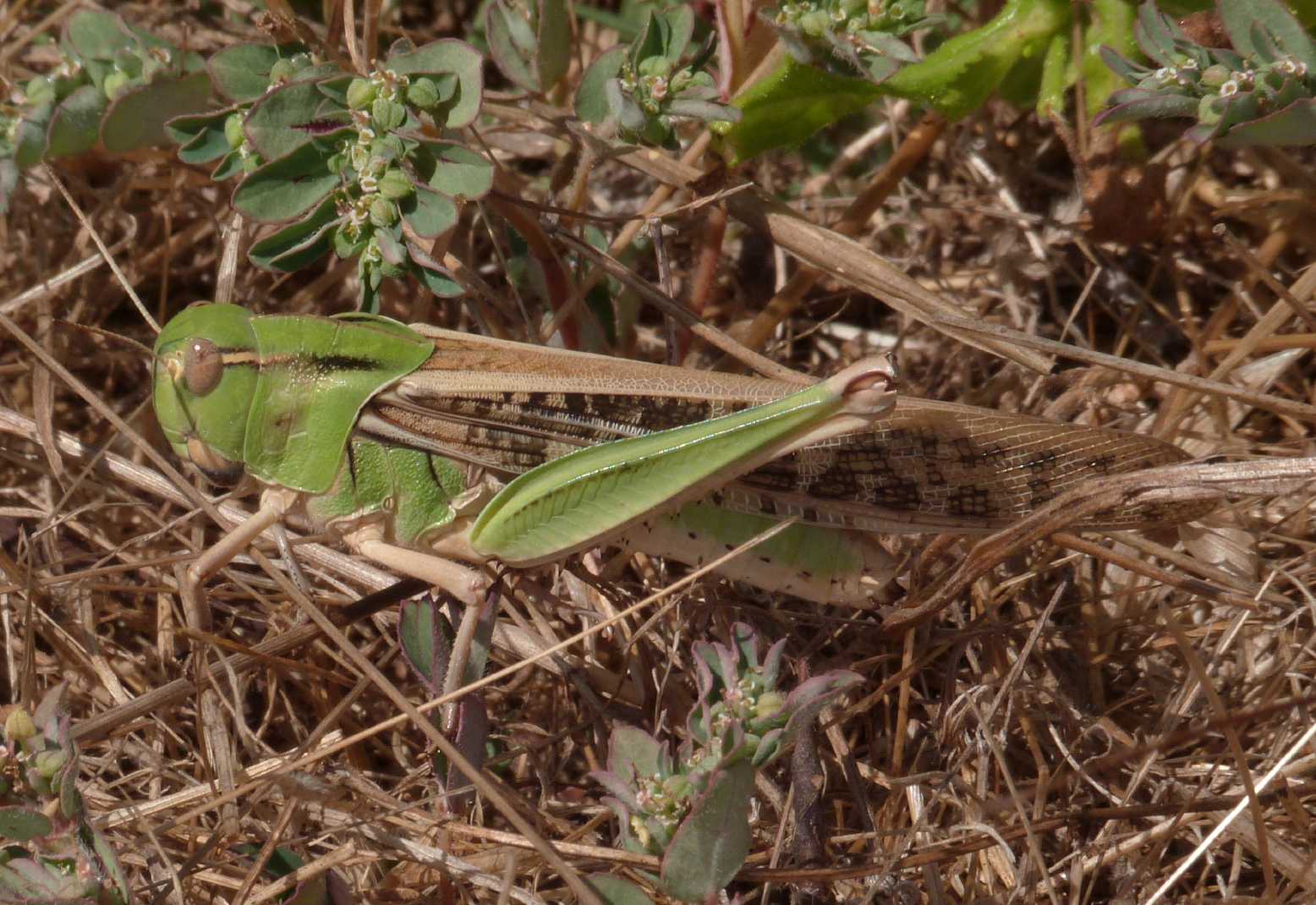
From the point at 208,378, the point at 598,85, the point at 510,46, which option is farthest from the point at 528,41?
the point at 208,378

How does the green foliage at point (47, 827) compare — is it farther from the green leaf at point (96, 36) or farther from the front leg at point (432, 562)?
the green leaf at point (96, 36)

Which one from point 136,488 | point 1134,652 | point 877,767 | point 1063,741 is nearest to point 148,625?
point 136,488

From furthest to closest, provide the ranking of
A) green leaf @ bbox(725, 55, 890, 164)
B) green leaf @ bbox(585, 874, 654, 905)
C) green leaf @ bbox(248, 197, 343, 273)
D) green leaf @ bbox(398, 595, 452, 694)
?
green leaf @ bbox(725, 55, 890, 164) < green leaf @ bbox(248, 197, 343, 273) < green leaf @ bbox(398, 595, 452, 694) < green leaf @ bbox(585, 874, 654, 905)

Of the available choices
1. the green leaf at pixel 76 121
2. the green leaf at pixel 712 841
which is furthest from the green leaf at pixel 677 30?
the green leaf at pixel 712 841

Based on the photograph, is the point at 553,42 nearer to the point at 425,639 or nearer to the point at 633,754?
the point at 425,639

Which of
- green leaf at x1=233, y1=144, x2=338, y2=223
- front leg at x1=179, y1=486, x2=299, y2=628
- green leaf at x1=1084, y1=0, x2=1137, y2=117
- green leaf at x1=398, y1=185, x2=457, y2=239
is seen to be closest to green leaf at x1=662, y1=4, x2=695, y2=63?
green leaf at x1=398, y1=185, x2=457, y2=239

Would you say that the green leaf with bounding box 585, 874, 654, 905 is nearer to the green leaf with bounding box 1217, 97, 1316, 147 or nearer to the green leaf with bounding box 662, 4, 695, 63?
the green leaf with bounding box 662, 4, 695, 63

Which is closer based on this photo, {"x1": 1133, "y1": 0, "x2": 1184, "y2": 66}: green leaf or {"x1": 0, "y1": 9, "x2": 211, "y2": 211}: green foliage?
{"x1": 1133, "y1": 0, "x2": 1184, "y2": 66}: green leaf

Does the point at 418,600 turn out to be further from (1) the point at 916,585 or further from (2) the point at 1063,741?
(2) the point at 1063,741
